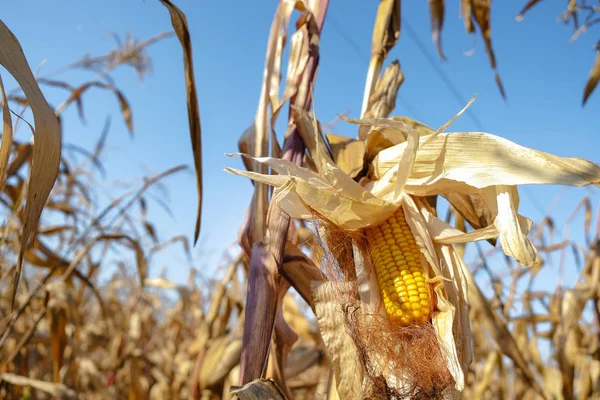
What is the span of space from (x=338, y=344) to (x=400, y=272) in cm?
14

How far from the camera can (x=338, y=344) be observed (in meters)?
0.69

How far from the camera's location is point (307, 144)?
916mm

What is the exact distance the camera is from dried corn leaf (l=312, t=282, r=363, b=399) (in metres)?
0.67

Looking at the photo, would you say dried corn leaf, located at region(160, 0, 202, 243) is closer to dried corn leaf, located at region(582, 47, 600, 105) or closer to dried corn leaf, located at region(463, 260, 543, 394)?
dried corn leaf, located at region(463, 260, 543, 394)

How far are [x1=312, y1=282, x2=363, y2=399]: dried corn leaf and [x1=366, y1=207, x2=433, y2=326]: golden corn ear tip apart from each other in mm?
74

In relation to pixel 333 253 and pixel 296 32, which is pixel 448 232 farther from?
pixel 296 32

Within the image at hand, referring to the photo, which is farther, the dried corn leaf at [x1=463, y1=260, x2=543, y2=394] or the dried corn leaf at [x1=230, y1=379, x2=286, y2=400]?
the dried corn leaf at [x1=463, y1=260, x2=543, y2=394]

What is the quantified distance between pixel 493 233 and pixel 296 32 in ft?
2.11

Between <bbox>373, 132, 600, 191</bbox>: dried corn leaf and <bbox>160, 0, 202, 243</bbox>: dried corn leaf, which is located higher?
<bbox>160, 0, 202, 243</bbox>: dried corn leaf

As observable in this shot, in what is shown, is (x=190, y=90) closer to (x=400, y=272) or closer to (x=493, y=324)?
(x=400, y=272)

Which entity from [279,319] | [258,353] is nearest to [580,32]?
[279,319]

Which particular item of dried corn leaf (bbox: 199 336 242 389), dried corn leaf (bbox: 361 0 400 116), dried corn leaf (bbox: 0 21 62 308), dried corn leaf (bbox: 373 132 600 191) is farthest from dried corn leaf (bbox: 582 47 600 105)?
dried corn leaf (bbox: 0 21 62 308)

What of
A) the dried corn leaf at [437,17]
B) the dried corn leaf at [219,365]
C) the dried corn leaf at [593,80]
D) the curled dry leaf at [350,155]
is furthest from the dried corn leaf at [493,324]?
the dried corn leaf at [593,80]

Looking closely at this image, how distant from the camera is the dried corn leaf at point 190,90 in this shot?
904 millimetres
